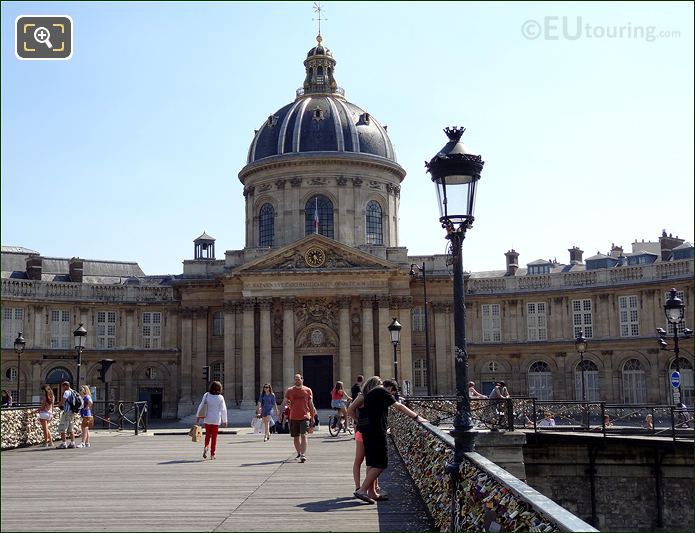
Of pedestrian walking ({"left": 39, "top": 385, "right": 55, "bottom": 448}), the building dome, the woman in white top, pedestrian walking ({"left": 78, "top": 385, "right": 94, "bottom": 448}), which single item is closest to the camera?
the woman in white top

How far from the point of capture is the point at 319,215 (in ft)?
214

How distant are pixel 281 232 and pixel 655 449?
126 feet

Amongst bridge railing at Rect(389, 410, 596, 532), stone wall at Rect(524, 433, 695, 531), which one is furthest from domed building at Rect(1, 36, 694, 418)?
bridge railing at Rect(389, 410, 596, 532)

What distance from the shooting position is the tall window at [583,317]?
205ft

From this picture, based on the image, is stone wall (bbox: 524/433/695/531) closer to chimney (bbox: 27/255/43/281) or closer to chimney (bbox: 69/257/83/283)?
chimney (bbox: 69/257/83/283)

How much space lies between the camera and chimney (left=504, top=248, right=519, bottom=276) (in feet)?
227

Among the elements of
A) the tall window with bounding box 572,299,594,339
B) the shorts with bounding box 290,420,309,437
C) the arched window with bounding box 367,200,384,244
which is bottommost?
the shorts with bounding box 290,420,309,437

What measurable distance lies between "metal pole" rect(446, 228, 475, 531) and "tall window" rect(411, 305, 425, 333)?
49330 mm

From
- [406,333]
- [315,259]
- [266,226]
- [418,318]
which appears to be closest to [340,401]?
[315,259]

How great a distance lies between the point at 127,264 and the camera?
8112 centimetres

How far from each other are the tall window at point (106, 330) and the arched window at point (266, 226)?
12.7m

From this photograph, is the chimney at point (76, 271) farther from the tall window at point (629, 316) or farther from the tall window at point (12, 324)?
the tall window at point (629, 316)

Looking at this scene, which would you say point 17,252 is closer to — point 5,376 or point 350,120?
point 5,376

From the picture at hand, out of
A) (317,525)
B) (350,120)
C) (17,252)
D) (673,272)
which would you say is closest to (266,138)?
(350,120)
